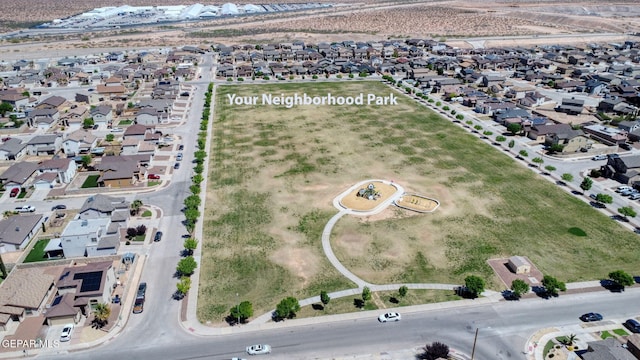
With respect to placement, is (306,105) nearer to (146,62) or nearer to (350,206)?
(350,206)

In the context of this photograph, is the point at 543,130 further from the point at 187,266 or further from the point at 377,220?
the point at 187,266

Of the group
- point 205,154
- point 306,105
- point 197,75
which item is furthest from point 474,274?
point 197,75

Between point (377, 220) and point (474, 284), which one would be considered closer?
point (474, 284)

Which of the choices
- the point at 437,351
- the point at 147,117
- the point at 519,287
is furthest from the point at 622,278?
the point at 147,117

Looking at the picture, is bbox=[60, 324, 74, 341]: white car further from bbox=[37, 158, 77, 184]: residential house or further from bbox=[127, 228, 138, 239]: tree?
bbox=[37, 158, 77, 184]: residential house

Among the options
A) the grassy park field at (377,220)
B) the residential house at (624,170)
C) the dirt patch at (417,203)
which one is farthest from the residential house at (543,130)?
the dirt patch at (417,203)

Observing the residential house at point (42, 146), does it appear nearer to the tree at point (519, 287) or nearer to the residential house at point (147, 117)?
the residential house at point (147, 117)
